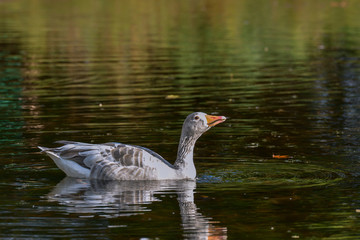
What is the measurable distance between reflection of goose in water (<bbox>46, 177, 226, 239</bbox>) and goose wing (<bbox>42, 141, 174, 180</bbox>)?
128 mm

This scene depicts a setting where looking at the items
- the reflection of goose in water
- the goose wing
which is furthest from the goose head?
the reflection of goose in water

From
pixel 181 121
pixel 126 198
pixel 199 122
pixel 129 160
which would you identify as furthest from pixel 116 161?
pixel 181 121

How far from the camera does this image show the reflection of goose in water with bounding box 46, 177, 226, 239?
10.5 m

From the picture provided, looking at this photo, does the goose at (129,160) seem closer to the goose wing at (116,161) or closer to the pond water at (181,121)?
the goose wing at (116,161)

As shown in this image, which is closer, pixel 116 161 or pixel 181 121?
pixel 116 161

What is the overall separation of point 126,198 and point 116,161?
133 cm

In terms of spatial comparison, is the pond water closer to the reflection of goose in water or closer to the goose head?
the reflection of goose in water

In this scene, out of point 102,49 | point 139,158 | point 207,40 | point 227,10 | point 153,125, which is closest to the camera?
point 139,158

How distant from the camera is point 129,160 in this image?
43.3 ft

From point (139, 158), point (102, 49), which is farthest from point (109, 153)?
point (102, 49)

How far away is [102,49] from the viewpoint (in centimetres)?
3738

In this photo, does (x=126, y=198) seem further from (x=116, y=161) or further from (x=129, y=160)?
(x=116, y=161)

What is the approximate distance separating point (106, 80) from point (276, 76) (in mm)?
5629

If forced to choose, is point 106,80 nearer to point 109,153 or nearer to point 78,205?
point 109,153
